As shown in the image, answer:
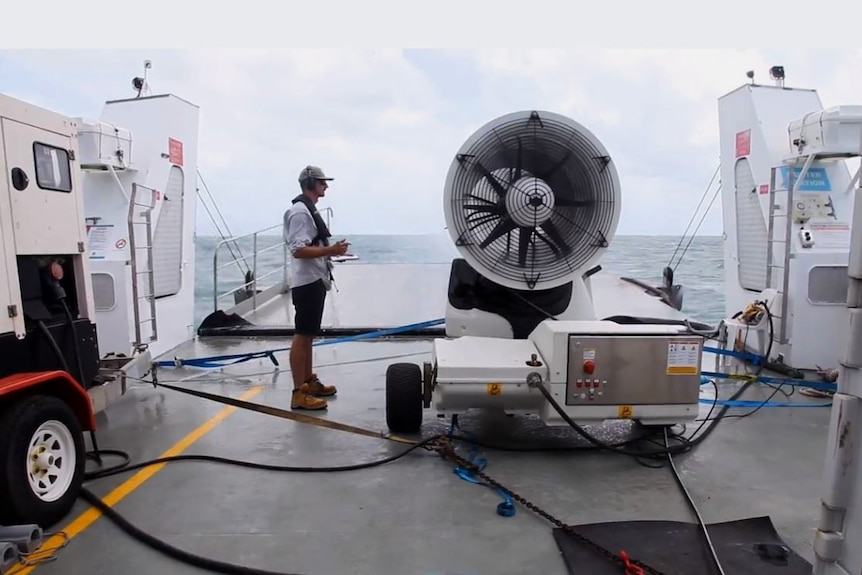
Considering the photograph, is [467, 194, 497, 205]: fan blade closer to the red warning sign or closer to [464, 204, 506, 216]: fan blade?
[464, 204, 506, 216]: fan blade

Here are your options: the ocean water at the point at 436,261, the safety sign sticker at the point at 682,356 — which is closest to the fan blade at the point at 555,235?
the safety sign sticker at the point at 682,356

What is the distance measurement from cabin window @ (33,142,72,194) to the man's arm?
140cm

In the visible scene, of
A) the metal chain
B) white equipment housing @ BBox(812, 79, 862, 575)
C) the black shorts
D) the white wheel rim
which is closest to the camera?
white equipment housing @ BBox(812, 79, 862, 575)

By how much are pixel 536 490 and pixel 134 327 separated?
4.29m

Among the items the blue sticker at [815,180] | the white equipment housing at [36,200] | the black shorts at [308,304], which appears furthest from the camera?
the blue sticker at [815,180]

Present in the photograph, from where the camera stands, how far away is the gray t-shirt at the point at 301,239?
4.31 meters

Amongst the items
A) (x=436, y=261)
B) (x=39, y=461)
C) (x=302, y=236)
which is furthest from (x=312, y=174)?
(x=436, y=261)

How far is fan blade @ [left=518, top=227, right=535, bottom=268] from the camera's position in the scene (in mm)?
3910

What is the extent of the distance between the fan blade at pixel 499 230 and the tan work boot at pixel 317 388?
1805mm

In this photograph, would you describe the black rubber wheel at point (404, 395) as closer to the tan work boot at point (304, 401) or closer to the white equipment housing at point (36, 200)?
the tan work boot at point (304, 401)

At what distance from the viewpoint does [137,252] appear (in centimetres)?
610

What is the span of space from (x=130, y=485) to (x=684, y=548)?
2.80 metres

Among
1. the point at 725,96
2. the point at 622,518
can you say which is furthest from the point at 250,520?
the point at 725,96

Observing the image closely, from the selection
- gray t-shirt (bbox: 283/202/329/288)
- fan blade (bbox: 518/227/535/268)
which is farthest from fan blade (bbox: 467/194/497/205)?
gray t-shirt (bbox: 283/202/329/288)
